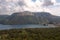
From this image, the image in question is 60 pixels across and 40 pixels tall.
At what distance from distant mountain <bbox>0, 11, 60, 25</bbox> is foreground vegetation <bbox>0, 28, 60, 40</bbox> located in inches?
16.8

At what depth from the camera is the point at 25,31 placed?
9172 millimetres

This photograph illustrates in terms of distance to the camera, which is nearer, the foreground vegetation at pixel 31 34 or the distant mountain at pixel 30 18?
the foreground vegetation at pixel 31 34

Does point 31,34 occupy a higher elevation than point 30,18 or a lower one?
lower

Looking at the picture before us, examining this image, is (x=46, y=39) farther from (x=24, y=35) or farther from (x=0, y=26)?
(x=0, y=26)

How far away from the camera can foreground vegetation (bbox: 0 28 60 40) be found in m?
8.93

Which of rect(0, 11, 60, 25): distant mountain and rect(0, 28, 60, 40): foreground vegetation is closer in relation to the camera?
rect(0, 28, 60, 40): foreground vegetation

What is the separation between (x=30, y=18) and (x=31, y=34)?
2.85 ft

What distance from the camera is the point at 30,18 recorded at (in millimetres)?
9461

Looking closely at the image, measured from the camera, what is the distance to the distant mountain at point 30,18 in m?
9.34

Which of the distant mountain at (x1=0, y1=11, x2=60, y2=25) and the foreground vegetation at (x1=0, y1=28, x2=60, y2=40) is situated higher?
the distant mountain at (x1=0, y1=11, x2=60, y2=25)

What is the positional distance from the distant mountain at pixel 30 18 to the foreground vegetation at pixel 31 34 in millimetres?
427

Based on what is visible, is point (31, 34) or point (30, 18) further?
point (30, 18)

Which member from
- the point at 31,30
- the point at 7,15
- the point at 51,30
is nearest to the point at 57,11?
the point at 51,30

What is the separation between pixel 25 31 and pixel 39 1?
5.59ft
